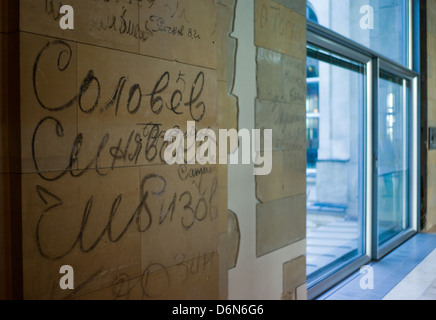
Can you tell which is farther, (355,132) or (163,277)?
(355,132)

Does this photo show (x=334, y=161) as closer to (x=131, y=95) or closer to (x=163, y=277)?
→ (x=163, y=277)

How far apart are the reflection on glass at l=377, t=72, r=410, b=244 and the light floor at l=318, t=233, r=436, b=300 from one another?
0.38m

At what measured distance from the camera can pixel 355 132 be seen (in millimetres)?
4512

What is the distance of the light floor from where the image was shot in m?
3.47

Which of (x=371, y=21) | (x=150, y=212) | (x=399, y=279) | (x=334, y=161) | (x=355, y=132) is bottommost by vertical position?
(x=399, y=279)

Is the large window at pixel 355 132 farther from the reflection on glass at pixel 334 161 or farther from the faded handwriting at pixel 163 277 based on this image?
the faded handwriting at pixel 163 277

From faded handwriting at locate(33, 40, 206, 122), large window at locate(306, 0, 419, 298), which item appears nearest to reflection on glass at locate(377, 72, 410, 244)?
large window at locate(306, 0, 419, 298)

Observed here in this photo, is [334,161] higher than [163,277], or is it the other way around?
[334,161]

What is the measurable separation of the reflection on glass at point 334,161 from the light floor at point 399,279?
0.73 feet

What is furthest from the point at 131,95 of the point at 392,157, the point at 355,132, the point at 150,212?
the point at 392,157

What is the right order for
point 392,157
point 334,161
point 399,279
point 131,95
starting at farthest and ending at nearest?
point 392,157 → point 334,161 → point 399,279 → point 131,95

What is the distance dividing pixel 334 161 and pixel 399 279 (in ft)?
3.80

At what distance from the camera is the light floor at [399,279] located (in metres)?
3.47

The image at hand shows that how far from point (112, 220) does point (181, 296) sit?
20.9 inches
